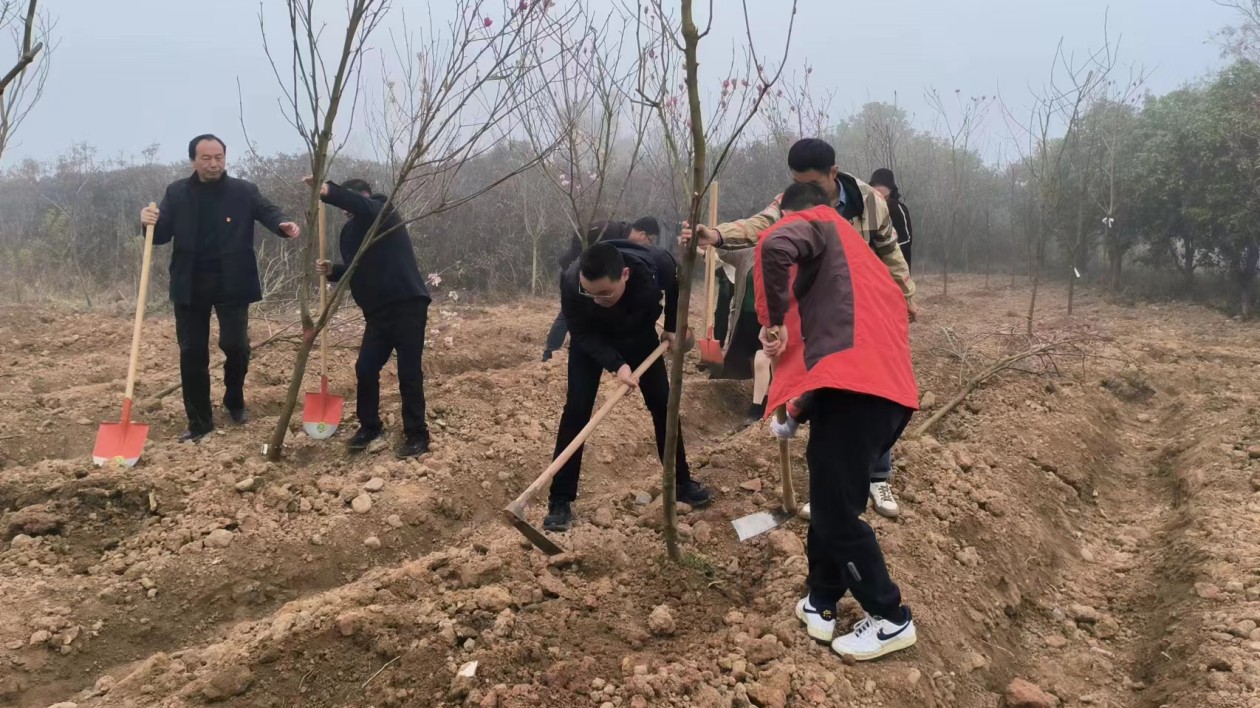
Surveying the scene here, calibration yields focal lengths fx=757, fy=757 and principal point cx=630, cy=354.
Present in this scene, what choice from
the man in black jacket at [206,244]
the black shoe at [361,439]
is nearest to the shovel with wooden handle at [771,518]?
the black shoe at [361,439]

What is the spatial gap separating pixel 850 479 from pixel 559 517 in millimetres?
1503

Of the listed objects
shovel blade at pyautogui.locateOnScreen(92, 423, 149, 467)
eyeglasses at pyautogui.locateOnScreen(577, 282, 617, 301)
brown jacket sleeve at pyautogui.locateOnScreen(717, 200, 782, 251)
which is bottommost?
shovel blade at pyautogui.locateOnScreen(92, 423, 149, 467)

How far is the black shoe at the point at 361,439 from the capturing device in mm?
4312

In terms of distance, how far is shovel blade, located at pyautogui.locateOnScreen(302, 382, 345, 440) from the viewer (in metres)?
4.41

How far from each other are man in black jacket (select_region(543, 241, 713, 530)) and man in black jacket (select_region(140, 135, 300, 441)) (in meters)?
1.82

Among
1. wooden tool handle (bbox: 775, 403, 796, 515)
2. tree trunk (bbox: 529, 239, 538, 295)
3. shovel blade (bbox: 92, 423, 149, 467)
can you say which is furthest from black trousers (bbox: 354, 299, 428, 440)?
tree trunk (bbox: 529, 239, 538, 295)

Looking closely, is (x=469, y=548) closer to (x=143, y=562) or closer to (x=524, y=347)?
(x=143, y=562)

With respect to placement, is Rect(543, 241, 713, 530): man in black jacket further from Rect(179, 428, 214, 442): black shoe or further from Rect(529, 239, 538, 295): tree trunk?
Rect(529, 239, 538, 295): tree trunk

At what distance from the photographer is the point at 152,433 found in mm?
4785

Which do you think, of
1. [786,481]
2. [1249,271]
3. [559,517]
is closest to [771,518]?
[786,481]

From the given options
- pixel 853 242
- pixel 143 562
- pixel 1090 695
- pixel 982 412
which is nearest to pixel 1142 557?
pixel 1090 695

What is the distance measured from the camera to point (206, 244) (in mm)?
4160

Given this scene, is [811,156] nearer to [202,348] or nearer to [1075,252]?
[202,348]

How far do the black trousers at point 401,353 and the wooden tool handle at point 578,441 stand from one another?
1.35 metres
